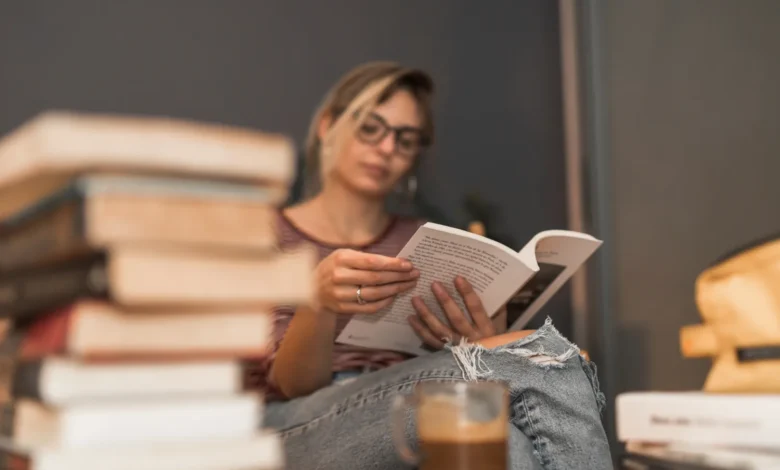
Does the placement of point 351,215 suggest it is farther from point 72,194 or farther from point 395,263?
point 72,194

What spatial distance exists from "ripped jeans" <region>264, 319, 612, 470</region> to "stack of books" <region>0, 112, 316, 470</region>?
0.52 meters

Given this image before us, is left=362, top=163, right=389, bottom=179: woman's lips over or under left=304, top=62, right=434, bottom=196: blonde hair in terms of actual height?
under

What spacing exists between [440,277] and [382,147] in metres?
0.40

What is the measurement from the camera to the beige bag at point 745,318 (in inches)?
29.0

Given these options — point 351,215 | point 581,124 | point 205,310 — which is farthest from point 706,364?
point 205,310

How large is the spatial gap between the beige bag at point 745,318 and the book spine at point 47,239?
0.60 meters

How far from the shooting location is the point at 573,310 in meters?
1.82

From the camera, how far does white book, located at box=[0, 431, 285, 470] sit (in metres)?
0.43

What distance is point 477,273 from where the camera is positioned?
1.10 m

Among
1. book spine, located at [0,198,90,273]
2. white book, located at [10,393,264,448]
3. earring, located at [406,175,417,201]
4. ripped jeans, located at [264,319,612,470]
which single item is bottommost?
ripped jeans, located at [264,319,612,470]

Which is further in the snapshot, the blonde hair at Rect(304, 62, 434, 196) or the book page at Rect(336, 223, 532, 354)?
the blonde hair at Rect(304, 62, 434, 196)

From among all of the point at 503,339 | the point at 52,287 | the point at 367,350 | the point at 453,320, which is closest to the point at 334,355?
the point at 367,350

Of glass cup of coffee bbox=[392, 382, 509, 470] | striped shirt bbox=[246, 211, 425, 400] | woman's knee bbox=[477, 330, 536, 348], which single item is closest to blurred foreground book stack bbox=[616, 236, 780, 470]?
glass cup of coffee bbox=[392, 382, 509, 470]

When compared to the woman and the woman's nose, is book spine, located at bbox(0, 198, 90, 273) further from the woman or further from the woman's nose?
the woman's nose
